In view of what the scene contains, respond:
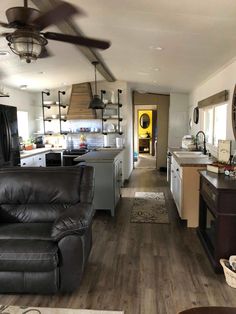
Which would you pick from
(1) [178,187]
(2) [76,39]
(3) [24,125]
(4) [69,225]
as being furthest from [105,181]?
(3) [24,125]

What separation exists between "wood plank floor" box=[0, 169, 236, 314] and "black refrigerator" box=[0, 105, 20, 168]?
2022 millimetres

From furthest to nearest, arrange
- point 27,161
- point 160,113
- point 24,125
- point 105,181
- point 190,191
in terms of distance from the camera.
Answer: point 160,113, point 24,125, point 27,161, point 105,181, point 190,191

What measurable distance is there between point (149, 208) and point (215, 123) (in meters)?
1.88

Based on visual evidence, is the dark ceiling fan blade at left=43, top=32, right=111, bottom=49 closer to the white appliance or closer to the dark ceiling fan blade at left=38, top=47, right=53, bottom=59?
the dark ceiling fan blade at left=38, top=47, right=53, bottom=59

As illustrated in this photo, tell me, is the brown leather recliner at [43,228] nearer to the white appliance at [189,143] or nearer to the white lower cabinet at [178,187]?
the white lower cabinet at [178,187]

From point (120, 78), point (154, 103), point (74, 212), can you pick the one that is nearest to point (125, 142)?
point (120, 78)

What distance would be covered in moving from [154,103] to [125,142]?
2.11m

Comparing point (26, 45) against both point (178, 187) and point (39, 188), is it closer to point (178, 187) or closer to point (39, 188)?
point (39, 188)

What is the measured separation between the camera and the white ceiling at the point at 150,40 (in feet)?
7.34

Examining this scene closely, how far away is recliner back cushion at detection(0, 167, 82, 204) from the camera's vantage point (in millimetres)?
2756

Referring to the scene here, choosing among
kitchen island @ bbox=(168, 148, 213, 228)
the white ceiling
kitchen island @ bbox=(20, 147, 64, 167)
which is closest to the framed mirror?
kitchen island @ bbox=(20, 147, 64, 167)

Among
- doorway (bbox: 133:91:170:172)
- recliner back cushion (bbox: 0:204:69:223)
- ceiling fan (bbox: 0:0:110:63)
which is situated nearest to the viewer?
ceiling fan (bbox: 0:0:110:63)

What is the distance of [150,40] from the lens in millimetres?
3096

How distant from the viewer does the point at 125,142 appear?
6.80 meters
